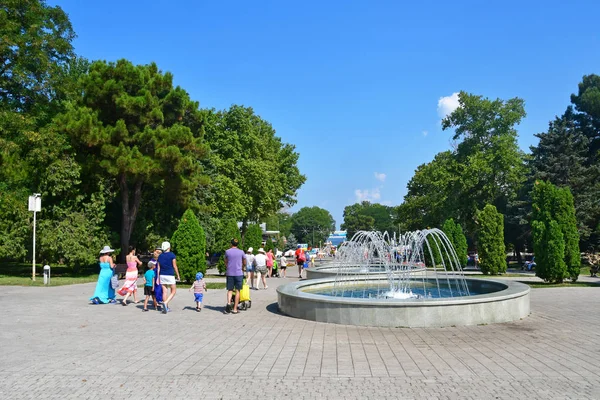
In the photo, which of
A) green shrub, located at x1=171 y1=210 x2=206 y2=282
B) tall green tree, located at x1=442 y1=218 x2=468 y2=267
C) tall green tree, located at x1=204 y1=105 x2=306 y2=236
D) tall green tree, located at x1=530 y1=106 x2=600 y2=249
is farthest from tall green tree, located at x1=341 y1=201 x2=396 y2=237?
green shrub, located at x1=171 y1=210 x2=206 y2=282

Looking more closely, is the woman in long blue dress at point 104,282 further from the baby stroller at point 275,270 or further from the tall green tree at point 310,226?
the tall green tree at point 310,226

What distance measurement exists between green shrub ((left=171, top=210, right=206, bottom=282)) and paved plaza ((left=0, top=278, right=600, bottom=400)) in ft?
27.4

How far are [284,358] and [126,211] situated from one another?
2417 cm

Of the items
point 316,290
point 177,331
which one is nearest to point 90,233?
point 316,290

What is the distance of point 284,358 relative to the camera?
716 centimetres

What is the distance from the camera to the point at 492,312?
33.1ft

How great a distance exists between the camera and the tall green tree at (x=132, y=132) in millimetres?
26172

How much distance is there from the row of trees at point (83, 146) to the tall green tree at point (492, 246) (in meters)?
15.2

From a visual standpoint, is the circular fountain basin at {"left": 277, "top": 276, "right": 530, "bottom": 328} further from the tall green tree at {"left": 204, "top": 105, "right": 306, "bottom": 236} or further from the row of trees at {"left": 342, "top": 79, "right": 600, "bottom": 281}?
the tall green tree at {"left": 204, "top": 105, "right": 306, "bottom": 236}

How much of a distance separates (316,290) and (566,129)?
3250cm

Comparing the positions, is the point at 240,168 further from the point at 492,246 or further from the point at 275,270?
the point at 492,246

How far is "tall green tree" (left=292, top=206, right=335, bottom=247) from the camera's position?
452 feet

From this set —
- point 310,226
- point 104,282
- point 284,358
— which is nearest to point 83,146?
point 104,282

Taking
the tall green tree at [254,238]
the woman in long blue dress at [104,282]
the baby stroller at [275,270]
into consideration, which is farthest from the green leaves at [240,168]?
the woman in long blue dress at [104,282]
